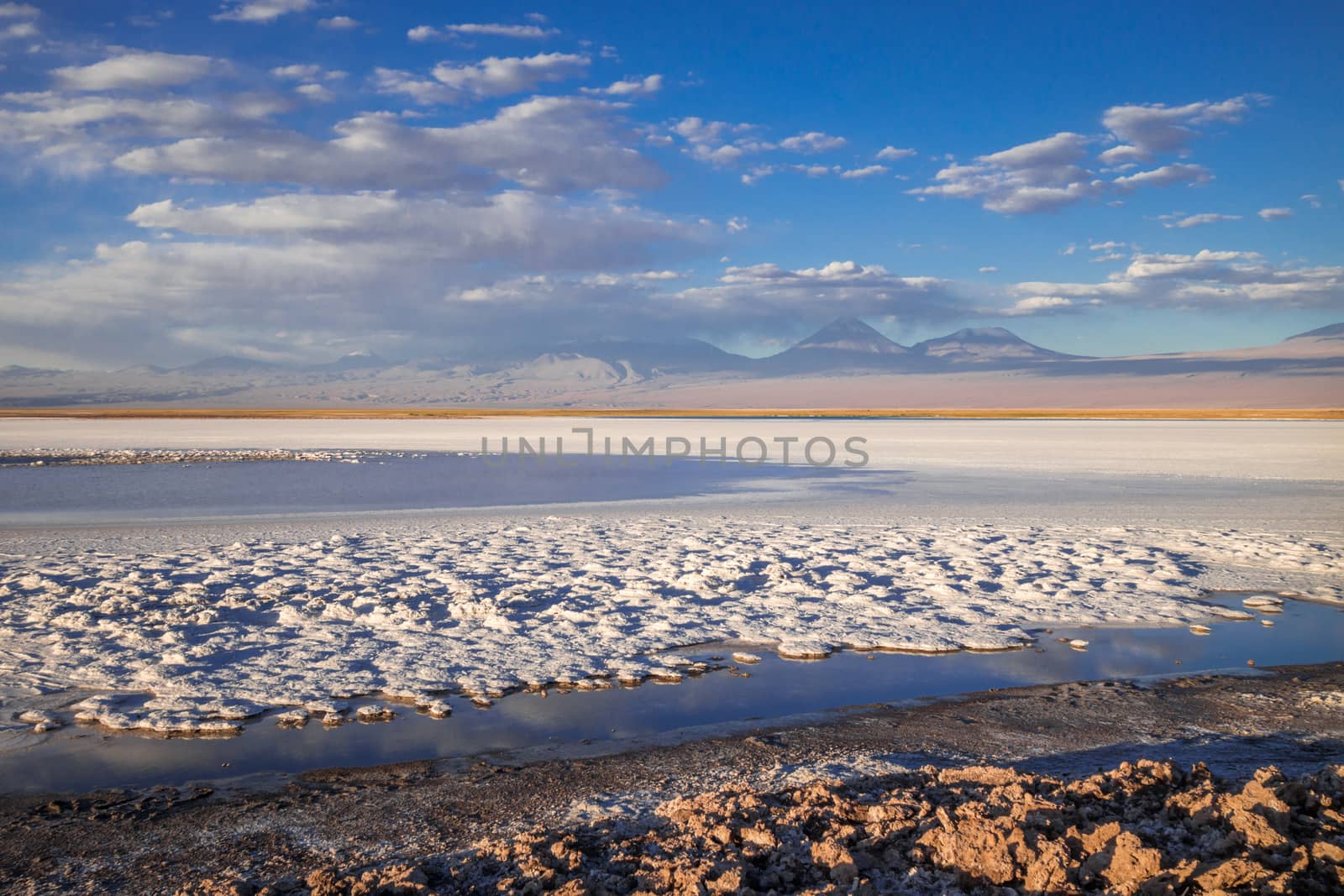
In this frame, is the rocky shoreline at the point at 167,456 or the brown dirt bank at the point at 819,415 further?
the brown dirt bank at the point at 819,415

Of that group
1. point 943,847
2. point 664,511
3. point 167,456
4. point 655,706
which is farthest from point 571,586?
point 167,456

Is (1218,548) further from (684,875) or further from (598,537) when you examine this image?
(684,875)

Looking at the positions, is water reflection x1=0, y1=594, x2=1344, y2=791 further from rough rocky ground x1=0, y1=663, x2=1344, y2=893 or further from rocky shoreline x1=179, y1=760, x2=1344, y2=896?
rocky shoreline x1=179, y1=760, x2=1344, y2=896

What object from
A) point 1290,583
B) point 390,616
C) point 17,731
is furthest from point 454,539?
point 1290,583

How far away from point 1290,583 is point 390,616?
8.33m

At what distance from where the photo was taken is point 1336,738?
4.61 metres

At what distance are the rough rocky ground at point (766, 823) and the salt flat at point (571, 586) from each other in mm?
1212

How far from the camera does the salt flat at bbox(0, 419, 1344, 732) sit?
568 cm

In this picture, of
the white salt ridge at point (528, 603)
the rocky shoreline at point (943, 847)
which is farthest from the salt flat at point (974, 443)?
the rocky shoreline at point (943, 847)

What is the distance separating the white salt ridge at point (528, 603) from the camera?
5.58m

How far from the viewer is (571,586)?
316 inches

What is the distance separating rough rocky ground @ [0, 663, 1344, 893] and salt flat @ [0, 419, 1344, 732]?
1212 mm

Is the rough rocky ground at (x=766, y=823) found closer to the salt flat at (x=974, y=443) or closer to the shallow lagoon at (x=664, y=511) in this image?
the shallow lagoon at (x=664, y=511)

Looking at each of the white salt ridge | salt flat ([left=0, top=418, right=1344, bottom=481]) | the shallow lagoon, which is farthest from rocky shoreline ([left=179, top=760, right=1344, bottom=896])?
salt flat ([left=0, top=418, right=1344, bottom=481])
